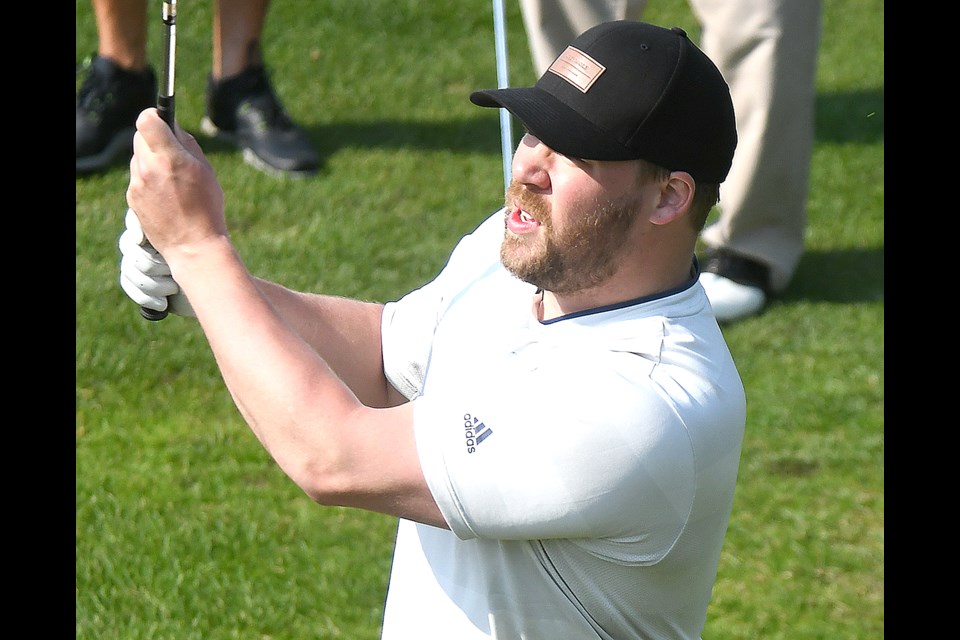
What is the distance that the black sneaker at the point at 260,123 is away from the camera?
6152 millimetres

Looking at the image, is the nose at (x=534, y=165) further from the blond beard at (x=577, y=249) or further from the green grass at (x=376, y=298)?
the green grass at (x=376, y=298)

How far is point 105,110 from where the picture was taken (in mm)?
6027

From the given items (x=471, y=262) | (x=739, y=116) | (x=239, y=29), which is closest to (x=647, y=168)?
(x=471, y=262)

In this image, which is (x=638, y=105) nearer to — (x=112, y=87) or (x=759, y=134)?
(x=759, y=134)

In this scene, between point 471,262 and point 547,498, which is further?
point 471,262

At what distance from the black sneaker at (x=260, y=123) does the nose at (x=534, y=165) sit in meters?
3.91

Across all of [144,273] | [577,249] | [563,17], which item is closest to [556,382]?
[577,249]

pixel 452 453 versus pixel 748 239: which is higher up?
pixel 452 453

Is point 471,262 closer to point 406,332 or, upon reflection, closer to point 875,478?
point 406,332

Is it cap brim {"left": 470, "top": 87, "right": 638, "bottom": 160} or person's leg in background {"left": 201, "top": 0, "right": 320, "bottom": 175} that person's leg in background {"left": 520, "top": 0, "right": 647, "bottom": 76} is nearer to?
person's leg in background {"left": 201, "top": 0, "right": 320, "bottom": 175}

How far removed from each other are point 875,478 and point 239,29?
3437mm

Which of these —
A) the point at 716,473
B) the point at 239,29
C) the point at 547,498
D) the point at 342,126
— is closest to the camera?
the point at 547,498

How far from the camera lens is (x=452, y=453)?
2.09 metres

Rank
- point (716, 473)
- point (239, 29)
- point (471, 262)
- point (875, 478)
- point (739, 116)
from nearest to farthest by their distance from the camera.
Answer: point (716, 473) < point (471, 262) < point (875, 478) < point (739, 116) < point (239, 29)
